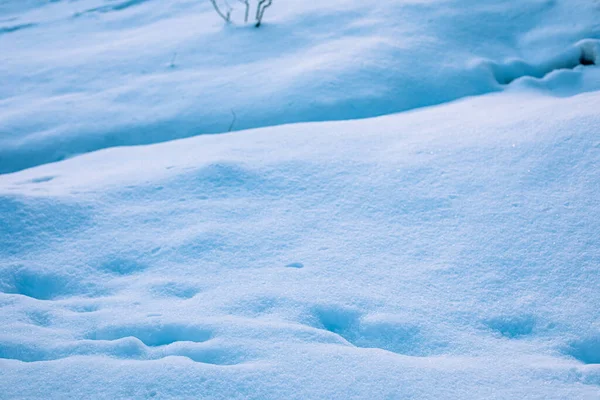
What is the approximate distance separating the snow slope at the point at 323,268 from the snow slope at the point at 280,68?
1.88 ft

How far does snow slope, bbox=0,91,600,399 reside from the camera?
4.33 ft

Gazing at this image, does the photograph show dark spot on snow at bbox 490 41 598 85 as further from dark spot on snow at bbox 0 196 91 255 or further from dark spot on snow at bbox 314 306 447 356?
dark spot on snow at bbox 0 196 91 255

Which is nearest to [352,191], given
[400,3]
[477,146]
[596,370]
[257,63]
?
[477,146]

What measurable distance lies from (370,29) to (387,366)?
2.96 meters

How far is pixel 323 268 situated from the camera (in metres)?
1.71

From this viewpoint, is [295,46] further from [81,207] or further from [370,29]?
[81,207]

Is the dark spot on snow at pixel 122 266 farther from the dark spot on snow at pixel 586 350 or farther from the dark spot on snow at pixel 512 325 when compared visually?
the dark spot on snow at pixel 586 350

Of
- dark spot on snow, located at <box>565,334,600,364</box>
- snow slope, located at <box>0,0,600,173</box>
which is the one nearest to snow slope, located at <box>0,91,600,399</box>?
dark spot on snow, located at <box>565,334,600,364</box>

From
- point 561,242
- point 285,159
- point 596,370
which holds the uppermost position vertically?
point 285,159

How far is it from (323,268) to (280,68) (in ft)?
6.74

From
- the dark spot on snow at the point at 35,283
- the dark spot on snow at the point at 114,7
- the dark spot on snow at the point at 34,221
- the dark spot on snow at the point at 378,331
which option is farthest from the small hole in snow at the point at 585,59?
the dark spot on snow at the point at 114,7

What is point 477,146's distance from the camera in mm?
2229

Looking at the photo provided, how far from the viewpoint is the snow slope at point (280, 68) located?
3068 mm

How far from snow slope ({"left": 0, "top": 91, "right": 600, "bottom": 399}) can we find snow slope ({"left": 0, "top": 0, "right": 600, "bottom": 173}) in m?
0.57
